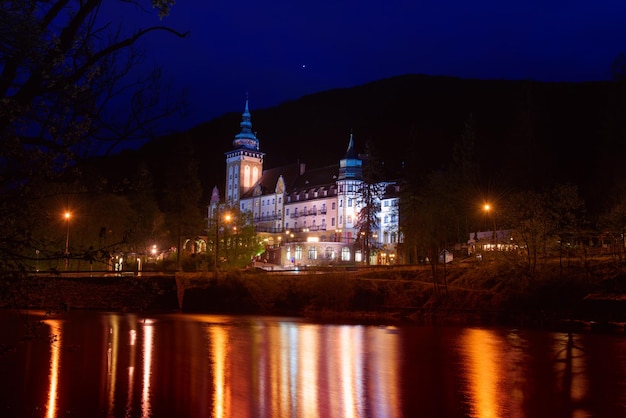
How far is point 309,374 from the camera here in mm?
24797

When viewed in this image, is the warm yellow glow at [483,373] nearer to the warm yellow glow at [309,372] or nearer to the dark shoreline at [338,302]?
the warm yellow glow at [309,372]

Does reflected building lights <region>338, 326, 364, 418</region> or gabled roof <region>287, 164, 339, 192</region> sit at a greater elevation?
gabled roof <region>287, 164, 339, 192</region>

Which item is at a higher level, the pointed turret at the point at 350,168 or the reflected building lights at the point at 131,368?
the pointed turret at the point at 350,168

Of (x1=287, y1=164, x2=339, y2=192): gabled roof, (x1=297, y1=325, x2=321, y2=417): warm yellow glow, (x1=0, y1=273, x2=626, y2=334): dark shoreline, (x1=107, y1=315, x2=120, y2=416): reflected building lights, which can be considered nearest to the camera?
(x1=297, y1=325, x2=321, y2=417): warm yellow glow

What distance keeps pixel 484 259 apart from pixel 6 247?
52.2 m

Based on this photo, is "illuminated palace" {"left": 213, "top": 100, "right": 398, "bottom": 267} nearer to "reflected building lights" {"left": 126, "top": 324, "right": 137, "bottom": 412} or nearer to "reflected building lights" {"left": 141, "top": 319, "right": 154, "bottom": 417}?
"reflected building lights" {"left": 141, "top": 319, "right": 154, "bottom": 417}

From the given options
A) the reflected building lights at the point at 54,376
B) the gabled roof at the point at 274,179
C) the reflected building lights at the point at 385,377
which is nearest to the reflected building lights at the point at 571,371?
the reflected building lights at the point at 385,377

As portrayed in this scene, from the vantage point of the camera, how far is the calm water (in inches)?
718

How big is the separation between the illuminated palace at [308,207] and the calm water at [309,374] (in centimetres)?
5358

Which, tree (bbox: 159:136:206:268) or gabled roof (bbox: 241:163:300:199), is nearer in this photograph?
tree (bbox: 159:136:206:268)

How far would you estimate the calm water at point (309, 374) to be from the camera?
1823cm

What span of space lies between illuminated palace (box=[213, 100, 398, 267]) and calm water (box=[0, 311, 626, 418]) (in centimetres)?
5358

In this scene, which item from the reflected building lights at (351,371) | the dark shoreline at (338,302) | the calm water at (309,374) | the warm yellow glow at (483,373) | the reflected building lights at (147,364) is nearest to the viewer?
the reflected building lights at (147,364)

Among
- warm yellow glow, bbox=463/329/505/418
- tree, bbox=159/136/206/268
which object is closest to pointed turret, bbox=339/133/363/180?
tree, bbox=159/136/206/268
